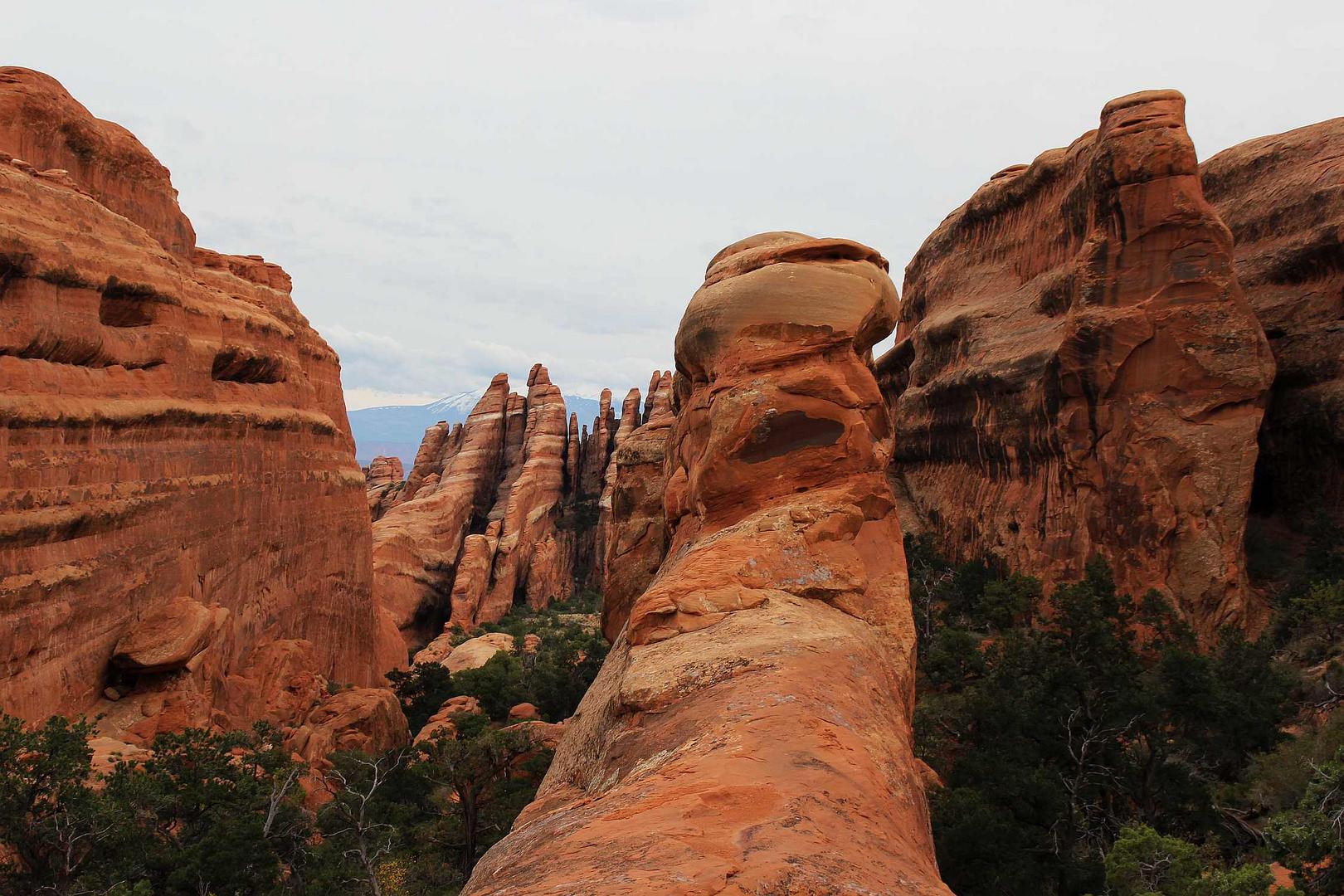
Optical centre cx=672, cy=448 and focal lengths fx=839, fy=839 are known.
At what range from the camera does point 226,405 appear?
80.1 feet

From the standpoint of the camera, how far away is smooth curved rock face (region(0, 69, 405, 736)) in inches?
648

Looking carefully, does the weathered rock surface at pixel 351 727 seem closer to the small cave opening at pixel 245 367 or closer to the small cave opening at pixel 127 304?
the small cave opening at pixel 245 367

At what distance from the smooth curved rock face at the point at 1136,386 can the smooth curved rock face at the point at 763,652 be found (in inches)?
754

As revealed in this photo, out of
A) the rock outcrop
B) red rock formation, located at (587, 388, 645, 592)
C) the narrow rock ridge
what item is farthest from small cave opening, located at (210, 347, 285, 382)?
red rock formation, located at (587, 388, 645, 592)

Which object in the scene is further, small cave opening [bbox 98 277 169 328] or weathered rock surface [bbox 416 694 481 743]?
weathered rock surface [bbox 416 694 481 743]

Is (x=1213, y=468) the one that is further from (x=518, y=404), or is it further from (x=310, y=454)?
(x=518, y=404)

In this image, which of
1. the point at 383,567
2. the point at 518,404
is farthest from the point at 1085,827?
the point at 518,404

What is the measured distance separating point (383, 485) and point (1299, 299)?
77285 mm

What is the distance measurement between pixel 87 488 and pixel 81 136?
13.0 metres

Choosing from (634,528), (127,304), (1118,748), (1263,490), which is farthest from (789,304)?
(1263,490)

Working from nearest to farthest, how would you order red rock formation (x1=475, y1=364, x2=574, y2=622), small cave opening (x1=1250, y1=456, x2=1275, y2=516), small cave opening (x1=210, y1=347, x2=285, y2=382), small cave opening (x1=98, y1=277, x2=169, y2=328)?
small cave opening (x1=98, y1=277, x2=169, y2=328) < small cave opening (x1=210, y1=347, x2=285, y2=382) < small cave opening (x1=1250, y1=456, x2=1275, y2=516) < red rock formation (x1=475, y1=364, x2=574, y2=622)

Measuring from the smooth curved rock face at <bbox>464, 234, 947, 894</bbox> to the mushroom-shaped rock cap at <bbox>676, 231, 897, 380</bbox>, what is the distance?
0.14ft

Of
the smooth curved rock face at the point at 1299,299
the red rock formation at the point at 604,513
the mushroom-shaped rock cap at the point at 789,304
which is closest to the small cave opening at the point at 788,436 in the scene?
the mushroom-shaped rock cap at the point at 789,304

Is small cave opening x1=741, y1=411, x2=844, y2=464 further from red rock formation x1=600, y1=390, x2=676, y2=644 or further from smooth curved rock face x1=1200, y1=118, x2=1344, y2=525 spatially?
smooth curved rock face x1=1200, y1=118, x2=1344, y2=525
